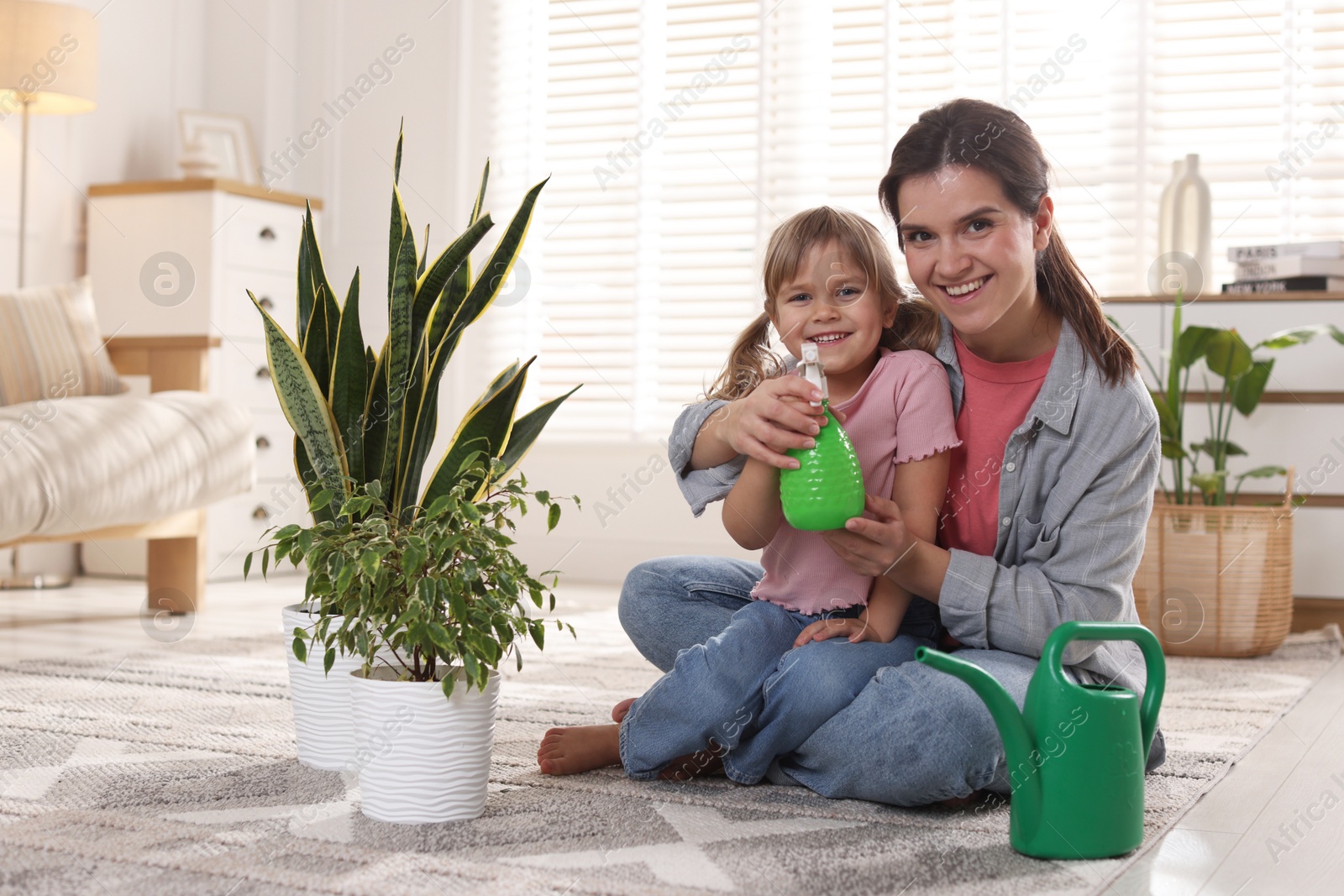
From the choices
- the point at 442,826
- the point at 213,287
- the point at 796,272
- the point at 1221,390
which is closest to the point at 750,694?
the point at 442,826

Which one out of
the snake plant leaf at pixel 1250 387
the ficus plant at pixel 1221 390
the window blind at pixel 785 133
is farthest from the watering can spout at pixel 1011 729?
the window blind at pixel 785 133

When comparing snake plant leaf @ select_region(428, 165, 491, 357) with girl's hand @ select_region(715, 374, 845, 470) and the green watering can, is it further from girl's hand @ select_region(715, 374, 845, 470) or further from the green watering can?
the green watering can

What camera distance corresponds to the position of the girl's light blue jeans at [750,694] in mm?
Result: 1362

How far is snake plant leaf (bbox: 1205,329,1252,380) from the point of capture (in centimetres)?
267

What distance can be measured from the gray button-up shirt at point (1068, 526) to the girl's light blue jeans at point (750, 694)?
0.13 m

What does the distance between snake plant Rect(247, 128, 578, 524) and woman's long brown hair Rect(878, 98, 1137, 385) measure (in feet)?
1.43

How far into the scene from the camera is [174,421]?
2795 mm

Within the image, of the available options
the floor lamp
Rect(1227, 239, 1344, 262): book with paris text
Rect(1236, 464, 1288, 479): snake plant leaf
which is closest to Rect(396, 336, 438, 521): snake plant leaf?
Rect(1236, 464, 1288, 479): snake plant leaf

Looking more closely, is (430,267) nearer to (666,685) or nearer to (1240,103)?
(666,685)

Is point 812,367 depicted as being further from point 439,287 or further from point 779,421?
point 439,287

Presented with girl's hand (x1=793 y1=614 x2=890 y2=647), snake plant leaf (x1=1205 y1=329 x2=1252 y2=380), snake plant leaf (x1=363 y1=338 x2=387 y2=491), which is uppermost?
snake plant leaf (x1=1205 y1=329 x2=1252 y2=380)

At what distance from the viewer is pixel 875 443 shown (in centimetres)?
142

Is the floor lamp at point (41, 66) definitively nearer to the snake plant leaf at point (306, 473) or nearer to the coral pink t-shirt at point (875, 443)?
the snake plant leaf at point (306, 473)

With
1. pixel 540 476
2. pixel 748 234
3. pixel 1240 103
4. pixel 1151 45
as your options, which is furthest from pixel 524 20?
pixel 1240 103
